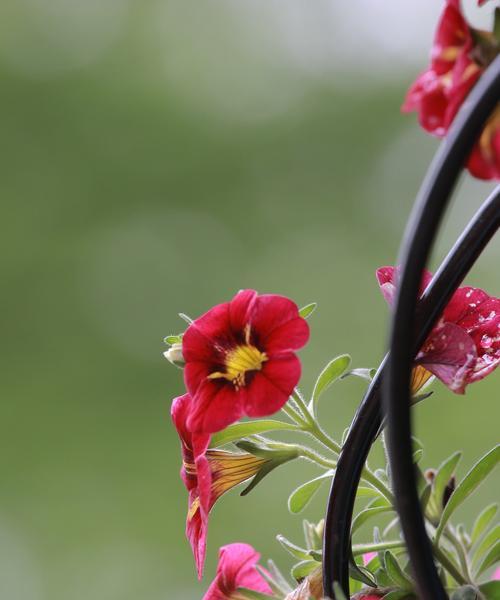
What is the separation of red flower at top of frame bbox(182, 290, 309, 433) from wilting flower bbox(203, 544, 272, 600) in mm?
120

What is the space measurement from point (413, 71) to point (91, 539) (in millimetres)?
2249

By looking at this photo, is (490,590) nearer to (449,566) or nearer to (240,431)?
(449,566)

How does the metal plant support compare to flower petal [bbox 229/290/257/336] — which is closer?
the metal plant support

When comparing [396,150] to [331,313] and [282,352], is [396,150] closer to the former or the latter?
[331,313]

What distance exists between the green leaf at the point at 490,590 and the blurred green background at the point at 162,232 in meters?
2.20

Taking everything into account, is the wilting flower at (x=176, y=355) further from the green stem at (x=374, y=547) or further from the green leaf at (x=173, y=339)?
the green stem at (x=374, y=547)

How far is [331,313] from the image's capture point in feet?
10.3

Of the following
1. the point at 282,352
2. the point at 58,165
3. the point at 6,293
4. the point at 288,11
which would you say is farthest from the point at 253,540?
the point at 288,11

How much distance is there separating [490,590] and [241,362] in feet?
0.49

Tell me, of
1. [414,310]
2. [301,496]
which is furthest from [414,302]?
[301,496]

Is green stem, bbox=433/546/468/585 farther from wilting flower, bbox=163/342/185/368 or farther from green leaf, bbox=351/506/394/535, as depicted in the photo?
wilting flower, bbox=163/342/185/368

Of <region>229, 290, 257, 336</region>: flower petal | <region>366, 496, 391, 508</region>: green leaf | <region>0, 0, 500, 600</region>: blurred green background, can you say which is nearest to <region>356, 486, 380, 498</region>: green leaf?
<region>366, 496, 391, 508</region>: green leaf

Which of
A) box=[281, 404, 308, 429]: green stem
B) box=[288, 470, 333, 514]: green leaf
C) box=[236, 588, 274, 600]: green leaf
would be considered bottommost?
box=[236, 588, 274, 600]: green leaf

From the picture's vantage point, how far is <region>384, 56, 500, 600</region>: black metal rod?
0.25 meters
